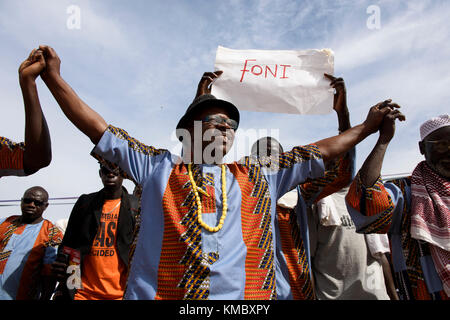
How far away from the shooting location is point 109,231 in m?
3.91

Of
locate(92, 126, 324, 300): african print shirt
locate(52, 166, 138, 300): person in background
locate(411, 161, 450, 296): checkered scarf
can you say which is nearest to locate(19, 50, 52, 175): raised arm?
locate(92, 126, 324, 300): african print shirt

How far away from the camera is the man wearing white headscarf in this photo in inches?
86.5

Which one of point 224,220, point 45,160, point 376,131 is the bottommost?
point 224,220

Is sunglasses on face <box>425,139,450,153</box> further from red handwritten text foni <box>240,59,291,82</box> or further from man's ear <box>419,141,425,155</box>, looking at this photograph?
red handwritten text foni <box>240,59,291,82</box>

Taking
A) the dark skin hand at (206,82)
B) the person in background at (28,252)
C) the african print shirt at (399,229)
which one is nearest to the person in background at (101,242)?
the person in background at (28,252)

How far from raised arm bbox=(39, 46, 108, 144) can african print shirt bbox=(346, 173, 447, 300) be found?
1631 mm

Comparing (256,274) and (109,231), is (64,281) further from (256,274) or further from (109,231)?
(256,274)

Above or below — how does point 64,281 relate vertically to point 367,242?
below

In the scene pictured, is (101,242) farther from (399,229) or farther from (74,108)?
(399,229)

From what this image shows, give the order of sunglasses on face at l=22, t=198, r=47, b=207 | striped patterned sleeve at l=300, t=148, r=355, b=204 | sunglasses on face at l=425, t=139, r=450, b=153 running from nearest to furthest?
sunglasses on face at l=425, t=139, r=450, b=153 < striped patterned sleeve at l=300, t=148, r=355, b=204 < sunglasses on face at l=22, t=198, r=47, b=207

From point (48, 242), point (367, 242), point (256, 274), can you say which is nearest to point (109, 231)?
point (48, 242)

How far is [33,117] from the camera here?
2096 millimetres

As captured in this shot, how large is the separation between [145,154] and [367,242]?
2657 mm

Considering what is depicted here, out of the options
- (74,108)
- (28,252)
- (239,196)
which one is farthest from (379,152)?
(28,252)
